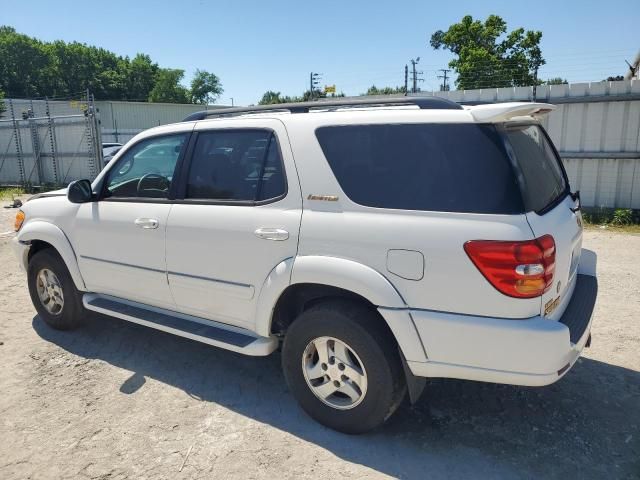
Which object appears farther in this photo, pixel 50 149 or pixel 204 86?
pixel 204 86

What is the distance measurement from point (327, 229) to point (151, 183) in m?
1.74

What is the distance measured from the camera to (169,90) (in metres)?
76.2

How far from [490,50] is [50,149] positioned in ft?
116

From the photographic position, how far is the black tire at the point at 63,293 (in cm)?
449

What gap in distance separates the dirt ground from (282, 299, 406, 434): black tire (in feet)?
0.46

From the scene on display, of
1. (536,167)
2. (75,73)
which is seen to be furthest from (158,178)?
(75,73)

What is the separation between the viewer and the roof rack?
2.86 metres

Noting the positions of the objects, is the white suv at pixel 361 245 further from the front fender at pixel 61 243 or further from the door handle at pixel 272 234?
the front fender at pixel 61 243

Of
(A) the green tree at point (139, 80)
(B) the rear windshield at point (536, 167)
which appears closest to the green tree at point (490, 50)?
(B) the rear windshield at point (536, 167)

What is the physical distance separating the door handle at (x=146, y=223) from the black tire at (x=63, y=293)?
1.18 metres

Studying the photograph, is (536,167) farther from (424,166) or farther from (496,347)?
(496,347)

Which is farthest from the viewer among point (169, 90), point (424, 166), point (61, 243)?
point (169, 90)

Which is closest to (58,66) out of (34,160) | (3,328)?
(34,160)

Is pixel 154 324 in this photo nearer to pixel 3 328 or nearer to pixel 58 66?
pixel 3 328
